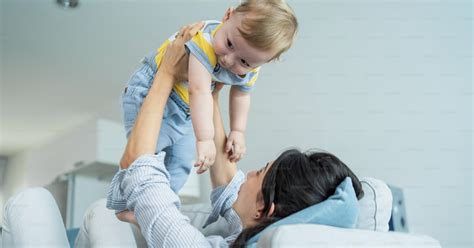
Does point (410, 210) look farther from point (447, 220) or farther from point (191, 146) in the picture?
point (191, 146)

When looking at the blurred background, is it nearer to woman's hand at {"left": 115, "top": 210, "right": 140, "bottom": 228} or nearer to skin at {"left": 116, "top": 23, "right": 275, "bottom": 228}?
skin at {"left": 116, "top": 23, "right": 275, "bottom": 228}

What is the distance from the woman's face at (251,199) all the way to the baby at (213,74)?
69mm

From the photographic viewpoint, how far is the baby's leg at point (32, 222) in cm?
54

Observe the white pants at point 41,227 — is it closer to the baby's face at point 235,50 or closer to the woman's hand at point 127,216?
the woman's hand at point 127,216

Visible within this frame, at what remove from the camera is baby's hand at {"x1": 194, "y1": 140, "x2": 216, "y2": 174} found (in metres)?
0.60

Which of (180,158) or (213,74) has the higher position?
(213,74)

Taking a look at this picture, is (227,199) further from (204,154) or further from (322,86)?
(322,86)

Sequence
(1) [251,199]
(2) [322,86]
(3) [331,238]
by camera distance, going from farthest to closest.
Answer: (2) [322,86] < (1) [251,199] < (3) [331,238]

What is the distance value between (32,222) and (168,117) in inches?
9.4

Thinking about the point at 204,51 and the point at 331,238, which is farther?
the point at 204,51

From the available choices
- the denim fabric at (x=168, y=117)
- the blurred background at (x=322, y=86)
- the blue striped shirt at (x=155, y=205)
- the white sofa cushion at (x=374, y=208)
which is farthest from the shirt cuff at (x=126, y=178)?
the blurred background at (x=322, y=86)

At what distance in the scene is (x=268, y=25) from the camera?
0.60 m

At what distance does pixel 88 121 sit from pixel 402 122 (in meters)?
1.07

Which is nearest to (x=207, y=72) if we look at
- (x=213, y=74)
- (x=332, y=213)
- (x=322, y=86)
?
(x=213, y=74)
